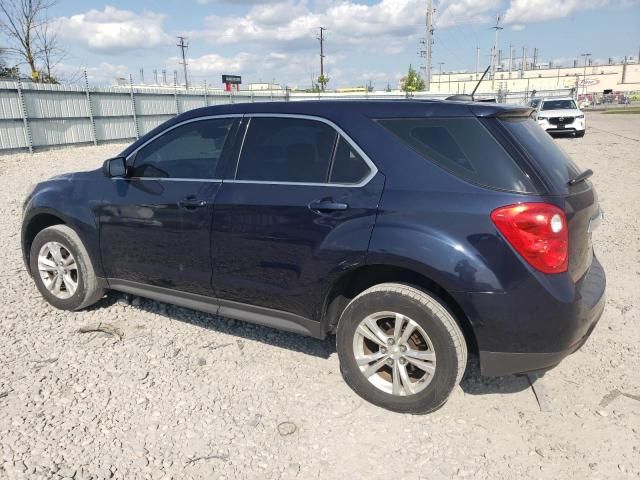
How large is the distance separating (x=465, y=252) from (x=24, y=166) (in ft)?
50.0

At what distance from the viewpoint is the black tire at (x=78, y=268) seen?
3975mm

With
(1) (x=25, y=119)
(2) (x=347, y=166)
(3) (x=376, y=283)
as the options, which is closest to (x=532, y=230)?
(3) (x=376, y=283)

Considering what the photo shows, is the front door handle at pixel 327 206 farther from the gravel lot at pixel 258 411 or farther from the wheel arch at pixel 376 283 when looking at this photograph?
the gravel lot at pixel 258 411

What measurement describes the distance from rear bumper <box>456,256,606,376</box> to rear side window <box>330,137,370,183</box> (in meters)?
0.88

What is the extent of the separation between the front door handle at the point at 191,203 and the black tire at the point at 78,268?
1.19 m

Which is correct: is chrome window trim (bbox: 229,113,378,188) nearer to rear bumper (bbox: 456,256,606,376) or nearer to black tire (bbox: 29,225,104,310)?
rear bumper (bbox: 456,256,606,376)

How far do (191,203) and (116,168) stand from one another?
0.77 metres

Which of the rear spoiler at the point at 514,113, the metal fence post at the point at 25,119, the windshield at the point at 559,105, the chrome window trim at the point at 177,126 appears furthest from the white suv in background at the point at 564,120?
the metal fence post at the point at 25,119

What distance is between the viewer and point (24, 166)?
14.3m

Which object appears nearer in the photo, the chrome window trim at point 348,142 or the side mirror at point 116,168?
the chrome window trim at point 348,142

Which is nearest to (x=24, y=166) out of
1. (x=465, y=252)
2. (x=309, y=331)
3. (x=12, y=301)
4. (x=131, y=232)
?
(x=12, y=301)

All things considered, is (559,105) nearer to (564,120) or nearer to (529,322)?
(564,120)

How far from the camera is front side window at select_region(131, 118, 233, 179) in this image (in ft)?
11.1

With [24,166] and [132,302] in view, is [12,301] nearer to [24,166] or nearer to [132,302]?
[132,302]
